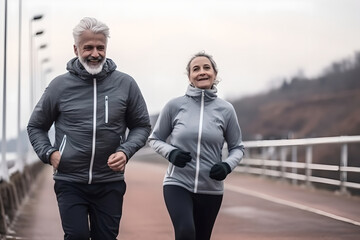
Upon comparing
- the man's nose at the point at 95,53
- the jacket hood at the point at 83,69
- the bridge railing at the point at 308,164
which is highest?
the man's nose at the point at 95,53

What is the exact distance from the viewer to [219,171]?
6180 millimetres

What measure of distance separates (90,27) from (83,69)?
262mm

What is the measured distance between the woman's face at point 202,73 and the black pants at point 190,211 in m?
0.71

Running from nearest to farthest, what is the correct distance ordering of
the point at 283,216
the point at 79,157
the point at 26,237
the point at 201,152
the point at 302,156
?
the point at 79,157, the point at 201,152, the point at 26,237, the point at 283,216, the point at 302,156

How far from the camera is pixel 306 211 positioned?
1448cm

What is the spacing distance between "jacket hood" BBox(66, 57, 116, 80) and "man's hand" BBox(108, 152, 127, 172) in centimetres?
48

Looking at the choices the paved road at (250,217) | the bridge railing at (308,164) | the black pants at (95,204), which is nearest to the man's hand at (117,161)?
the black pants at (95,204)

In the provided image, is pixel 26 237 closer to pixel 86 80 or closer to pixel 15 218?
pixel 15 218

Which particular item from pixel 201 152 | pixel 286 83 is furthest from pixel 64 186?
pixel 286 83

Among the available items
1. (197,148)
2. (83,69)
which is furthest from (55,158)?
(197,148)

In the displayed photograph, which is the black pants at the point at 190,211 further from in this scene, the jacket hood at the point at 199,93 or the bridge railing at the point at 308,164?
the bridge railing at the point at 308,164

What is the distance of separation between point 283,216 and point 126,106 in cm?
827

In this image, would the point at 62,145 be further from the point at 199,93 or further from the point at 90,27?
the point at 199,93

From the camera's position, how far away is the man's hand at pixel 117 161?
5.56 m
